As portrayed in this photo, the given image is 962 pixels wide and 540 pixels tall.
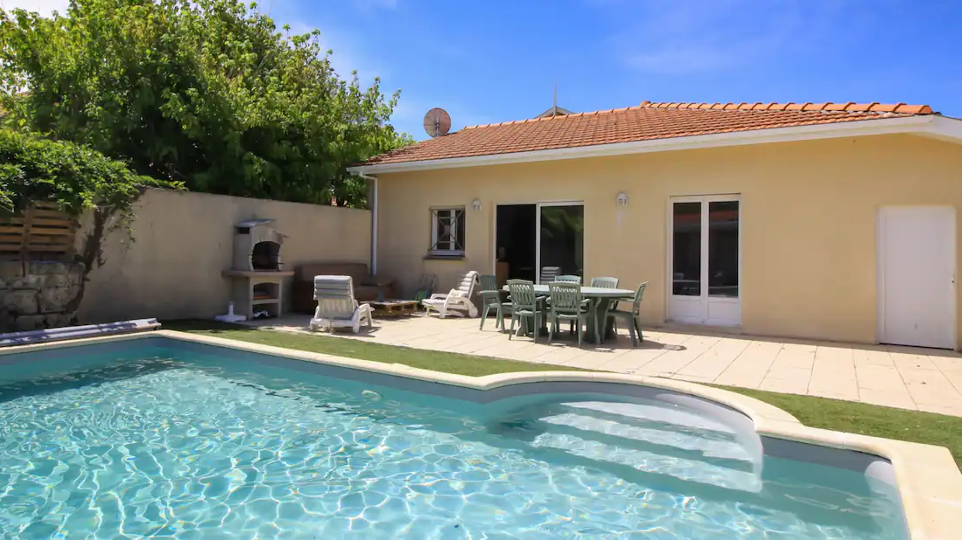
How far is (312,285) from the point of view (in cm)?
1238

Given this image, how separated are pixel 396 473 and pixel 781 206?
8364 mm

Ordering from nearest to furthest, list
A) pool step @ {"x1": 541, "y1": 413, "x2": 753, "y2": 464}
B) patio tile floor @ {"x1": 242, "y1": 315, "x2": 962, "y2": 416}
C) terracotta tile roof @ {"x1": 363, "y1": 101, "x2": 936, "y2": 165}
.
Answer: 1. pool step @ {"x1": 541, "y1": 413, "x2": 753, "y2": 464}
2. patio tile floor @ {"x1": 242, "y1": 315, "x2": 962, "y2": 416}
3. terracotta tile roof @ {"x1": 363, "y1": 101, "x2": 936, "y2": 165}

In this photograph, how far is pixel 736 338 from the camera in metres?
9.49

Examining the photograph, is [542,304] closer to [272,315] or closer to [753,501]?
[753,501]

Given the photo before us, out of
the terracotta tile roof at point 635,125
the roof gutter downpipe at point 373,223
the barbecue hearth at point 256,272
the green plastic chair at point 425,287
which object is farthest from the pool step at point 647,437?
the roof gutter downpipe at point 373,223

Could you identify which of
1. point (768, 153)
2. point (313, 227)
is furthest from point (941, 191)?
point (313, 227)

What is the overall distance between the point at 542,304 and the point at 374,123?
932cm

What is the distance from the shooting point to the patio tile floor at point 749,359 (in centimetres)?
589

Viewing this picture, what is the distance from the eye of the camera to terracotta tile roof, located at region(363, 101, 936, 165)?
30.8 ft

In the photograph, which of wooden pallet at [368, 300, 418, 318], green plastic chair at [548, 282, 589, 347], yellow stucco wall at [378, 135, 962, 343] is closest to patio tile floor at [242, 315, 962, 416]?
green plastic chair at [548, 282, 589, 347]

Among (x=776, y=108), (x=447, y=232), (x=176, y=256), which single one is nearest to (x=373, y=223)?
(x=447, y=232)

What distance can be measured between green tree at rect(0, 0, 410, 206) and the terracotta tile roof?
1925 mm

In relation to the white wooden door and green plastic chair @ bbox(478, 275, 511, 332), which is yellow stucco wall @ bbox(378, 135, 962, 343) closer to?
the white wooden door

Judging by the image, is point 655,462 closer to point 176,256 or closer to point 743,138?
point 743,138
